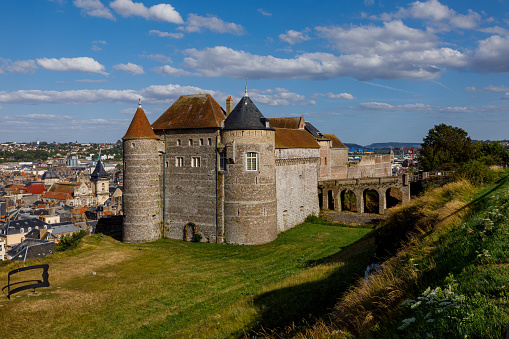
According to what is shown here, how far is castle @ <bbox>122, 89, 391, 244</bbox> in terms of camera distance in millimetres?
31156

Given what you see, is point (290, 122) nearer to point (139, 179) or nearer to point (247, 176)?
point (247, 176)

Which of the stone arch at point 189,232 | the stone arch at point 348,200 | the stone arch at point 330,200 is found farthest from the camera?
the stone arch at point 330,200

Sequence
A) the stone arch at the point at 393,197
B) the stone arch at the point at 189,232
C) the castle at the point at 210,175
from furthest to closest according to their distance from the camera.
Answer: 1. the stone arch at the point at 393,197
2. the stone arch at the point at 189,232
3. the castle at the point at 210,175

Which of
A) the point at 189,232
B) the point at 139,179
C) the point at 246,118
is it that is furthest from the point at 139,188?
the point at 246,118

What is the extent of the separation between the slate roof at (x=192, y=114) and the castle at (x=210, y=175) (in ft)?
0.37

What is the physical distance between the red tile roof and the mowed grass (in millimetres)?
9713

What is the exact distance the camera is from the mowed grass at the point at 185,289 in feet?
48.1

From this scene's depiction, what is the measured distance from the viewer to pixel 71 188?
382ft

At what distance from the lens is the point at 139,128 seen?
110 feet

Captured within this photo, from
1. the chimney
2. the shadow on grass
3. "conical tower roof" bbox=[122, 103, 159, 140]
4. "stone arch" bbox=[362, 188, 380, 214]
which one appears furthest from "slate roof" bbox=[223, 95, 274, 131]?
"stone arch" bbox=[362, 188, 380, 214]

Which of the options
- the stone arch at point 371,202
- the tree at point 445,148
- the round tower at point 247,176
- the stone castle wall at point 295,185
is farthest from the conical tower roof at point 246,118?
the tree at point 445,148

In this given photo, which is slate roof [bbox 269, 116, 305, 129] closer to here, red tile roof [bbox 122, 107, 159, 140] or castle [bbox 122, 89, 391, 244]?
castle [bbox 122, 89, 391, 244]

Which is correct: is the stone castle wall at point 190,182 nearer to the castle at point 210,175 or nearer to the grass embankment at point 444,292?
the castle at point 210,175

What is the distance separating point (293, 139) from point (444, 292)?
33651 mm
